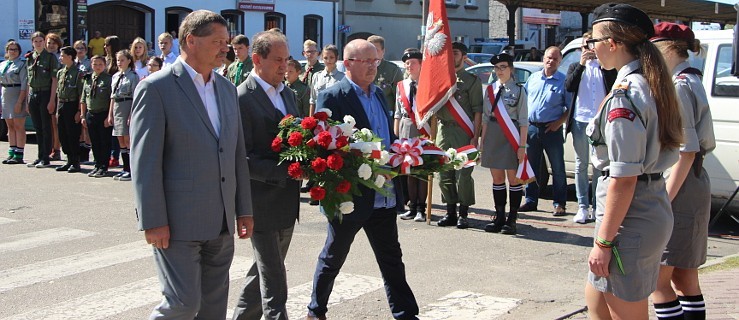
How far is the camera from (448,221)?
9.80 meters

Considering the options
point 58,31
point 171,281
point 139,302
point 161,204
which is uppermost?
point 58,31

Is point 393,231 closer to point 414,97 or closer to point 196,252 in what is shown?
point 196,252

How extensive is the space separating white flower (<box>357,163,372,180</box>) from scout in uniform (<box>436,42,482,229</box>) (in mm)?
4634

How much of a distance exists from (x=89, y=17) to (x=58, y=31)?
211 centimetres

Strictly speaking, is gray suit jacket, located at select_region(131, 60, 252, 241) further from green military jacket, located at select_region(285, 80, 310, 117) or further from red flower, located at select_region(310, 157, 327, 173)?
green military jacket, located at select_region(285, 80, 310, 117)

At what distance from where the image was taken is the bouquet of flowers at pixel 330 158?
4902 mm

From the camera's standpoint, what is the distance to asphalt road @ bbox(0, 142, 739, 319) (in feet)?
21.3

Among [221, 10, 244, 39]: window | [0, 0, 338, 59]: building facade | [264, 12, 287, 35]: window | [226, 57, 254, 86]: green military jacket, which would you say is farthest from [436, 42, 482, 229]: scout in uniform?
[264, 12, 287, 35]: window

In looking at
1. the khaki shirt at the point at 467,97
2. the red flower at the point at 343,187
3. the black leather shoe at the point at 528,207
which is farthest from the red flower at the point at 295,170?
the black leather shoe at the point at 528,207

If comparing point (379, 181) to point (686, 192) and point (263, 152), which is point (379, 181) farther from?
point (686, 192)

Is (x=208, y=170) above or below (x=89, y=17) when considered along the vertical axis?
below

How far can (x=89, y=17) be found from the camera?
3206 cm

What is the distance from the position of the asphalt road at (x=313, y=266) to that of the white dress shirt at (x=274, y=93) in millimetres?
1651

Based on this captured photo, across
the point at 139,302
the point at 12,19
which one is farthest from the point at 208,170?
the point at 12,19
